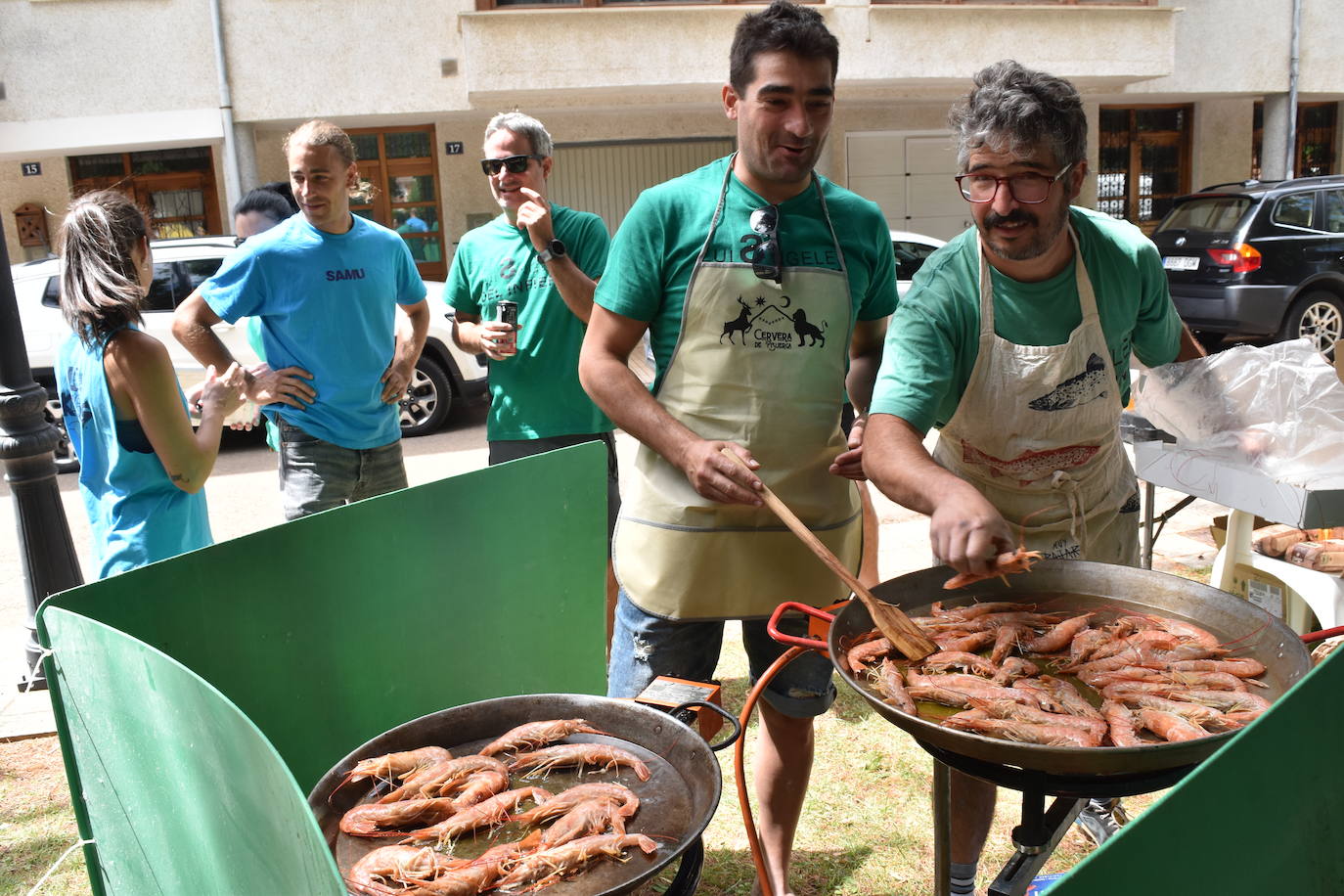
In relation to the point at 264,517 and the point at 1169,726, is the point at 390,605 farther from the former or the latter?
the point at 264,517

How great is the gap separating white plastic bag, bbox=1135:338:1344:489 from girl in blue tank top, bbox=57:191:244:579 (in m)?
2.92

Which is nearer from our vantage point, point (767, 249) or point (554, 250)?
point (767, 249)

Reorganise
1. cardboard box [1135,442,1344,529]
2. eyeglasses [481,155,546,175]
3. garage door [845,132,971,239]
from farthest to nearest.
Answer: garage door [845,132,971,239], eyeglasses [481,155,546,175], cardboard box [1135,442,1344,529]

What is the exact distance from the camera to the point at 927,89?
1714 cm

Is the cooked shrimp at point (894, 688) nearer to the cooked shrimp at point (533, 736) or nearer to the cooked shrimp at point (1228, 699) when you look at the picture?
the cooked shrimp at point (1228, 699)

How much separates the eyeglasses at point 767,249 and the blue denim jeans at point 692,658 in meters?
0.85

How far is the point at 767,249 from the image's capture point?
2545mm

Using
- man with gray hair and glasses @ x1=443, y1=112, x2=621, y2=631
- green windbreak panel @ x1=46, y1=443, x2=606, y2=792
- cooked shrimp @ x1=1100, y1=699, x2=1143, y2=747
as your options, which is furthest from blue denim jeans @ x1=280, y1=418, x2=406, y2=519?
cooked shrimp @ x1=1100, y1=699, x2=1143, y2=747

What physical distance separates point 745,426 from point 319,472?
204 centimetres

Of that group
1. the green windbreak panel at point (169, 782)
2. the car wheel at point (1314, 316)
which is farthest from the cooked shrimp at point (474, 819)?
the car wheel at point (1314, 316)

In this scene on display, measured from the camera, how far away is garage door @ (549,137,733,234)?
56.3 feet

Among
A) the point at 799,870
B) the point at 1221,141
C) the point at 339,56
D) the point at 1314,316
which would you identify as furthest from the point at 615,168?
the point at 799,870

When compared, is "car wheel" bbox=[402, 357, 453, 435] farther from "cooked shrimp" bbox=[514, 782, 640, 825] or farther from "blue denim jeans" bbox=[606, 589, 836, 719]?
"cooked shrimp" bbox=[514, 782, 640, 825]

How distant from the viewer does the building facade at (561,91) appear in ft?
48.2
